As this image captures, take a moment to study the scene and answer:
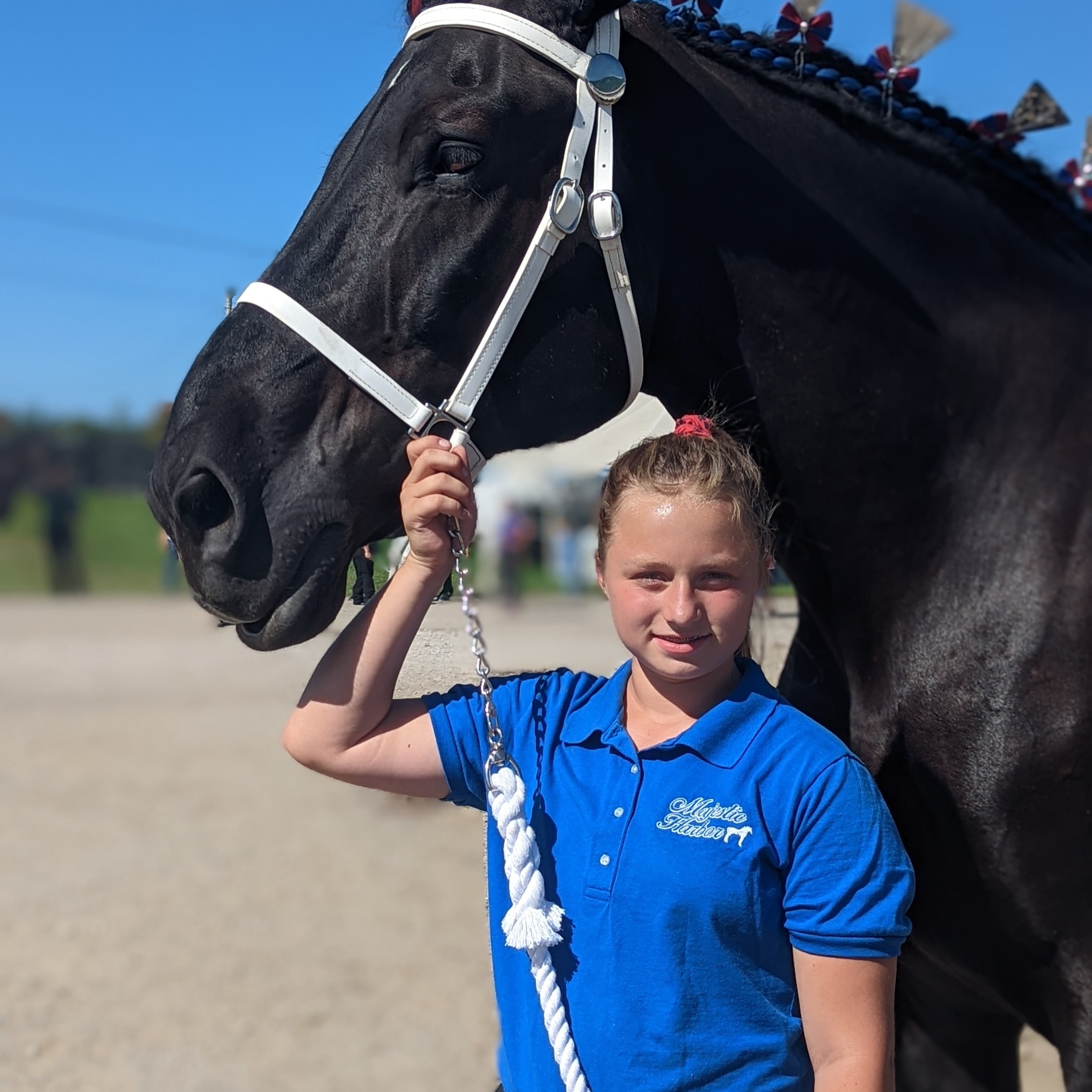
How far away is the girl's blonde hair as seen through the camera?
1.45m

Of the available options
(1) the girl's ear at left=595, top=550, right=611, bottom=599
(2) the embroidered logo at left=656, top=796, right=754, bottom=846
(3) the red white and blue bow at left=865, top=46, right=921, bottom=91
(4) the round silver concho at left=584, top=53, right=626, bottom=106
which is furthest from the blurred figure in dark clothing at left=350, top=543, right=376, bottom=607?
(3) the red white and blue bow at left=865, top=46, right=921, bottom=91

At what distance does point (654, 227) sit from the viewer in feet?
5.73

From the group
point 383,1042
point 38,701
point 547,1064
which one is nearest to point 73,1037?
point 383,1042

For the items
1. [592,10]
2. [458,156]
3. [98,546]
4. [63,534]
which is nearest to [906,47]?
[592,10]

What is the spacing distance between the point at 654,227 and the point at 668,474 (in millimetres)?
491

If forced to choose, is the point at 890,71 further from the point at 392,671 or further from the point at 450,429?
the point at 392,671

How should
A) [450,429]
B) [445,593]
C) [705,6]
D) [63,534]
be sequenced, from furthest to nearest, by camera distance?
1. [63,534]
2. [705,6]
3. [445,593]
4. [450,429]

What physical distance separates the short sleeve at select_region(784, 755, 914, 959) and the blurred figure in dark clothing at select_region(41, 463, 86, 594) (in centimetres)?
2154

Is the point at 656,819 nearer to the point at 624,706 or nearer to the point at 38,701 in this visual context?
the point at 624,706

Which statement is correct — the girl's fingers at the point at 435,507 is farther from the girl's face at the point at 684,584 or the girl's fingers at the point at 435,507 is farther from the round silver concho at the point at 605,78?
the round silver concho at the point at 605,78

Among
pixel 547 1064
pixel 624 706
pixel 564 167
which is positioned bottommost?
pixel 547 1064

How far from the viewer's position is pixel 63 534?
2122 cm

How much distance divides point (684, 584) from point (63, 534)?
2183cm

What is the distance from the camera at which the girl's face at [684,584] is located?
1425mm
